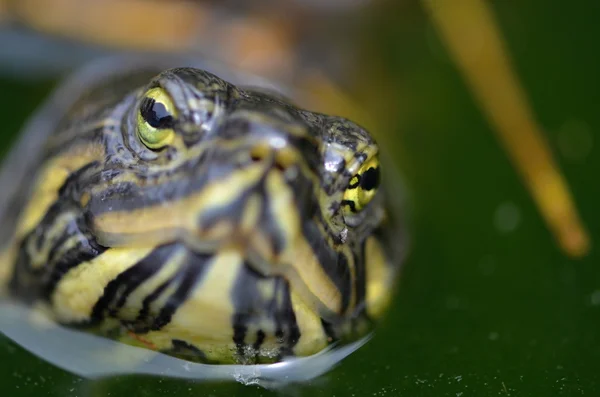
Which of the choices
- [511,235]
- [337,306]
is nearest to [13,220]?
[337,306]

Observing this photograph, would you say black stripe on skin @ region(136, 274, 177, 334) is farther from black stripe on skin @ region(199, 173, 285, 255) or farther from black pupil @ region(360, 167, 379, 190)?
black pupil @ region(360, 167, 379, 190)

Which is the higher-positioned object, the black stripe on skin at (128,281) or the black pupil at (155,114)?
the black pupil at (155,114)

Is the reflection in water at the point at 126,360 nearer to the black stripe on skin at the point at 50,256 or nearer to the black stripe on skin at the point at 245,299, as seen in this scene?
the black stripe on skin at the point at 50,256

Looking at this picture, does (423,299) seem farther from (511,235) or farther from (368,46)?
(368,46)

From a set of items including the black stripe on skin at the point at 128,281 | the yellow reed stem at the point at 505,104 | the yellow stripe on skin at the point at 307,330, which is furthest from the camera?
the yellow reed stem at the point at 505,104

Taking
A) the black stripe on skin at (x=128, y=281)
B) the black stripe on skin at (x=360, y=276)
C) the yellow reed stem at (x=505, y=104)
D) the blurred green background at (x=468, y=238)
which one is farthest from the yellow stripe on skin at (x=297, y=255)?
the yellow reed stem at (x=505, y=104)

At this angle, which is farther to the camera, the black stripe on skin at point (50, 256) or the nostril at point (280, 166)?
the black stripe on skin at point (50, 256)

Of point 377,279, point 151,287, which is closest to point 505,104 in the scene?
point 377,279
